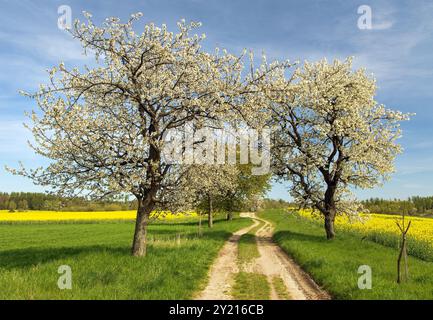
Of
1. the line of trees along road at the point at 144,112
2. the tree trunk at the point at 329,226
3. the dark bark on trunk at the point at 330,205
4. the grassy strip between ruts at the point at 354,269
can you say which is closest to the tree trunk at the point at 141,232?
the line of trees along road at the point at 144,112

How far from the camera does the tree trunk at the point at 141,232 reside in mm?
19797

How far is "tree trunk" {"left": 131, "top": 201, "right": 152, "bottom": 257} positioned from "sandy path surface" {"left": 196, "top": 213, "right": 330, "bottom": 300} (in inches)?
159

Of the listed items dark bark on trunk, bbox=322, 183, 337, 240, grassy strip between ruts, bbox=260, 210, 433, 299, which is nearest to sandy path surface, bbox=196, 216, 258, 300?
grassy strip between ruts, bbox=260, 210, 433, 299

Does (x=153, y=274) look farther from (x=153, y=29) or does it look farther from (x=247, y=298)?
(x=153, y=29)

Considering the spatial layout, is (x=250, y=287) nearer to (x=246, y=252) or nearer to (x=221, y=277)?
(x=221, y=277)

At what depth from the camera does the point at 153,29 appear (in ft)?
59.9

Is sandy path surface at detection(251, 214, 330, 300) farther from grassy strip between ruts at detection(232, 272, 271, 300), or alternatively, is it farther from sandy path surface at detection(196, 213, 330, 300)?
grassy strip between ruts at detection(232, 272, 271, 300)

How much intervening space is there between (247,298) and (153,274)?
4395 millimetres

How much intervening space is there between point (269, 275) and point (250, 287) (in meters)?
2.77

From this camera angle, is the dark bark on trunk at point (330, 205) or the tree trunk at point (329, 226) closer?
the tree trunk at point (329, 226)

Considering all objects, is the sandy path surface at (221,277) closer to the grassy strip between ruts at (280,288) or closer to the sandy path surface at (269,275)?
the sandy path surface at (269,275)

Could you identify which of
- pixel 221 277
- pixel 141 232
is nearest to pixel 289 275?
pixel 221 277

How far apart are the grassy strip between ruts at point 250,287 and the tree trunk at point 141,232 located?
5708 millimetres
